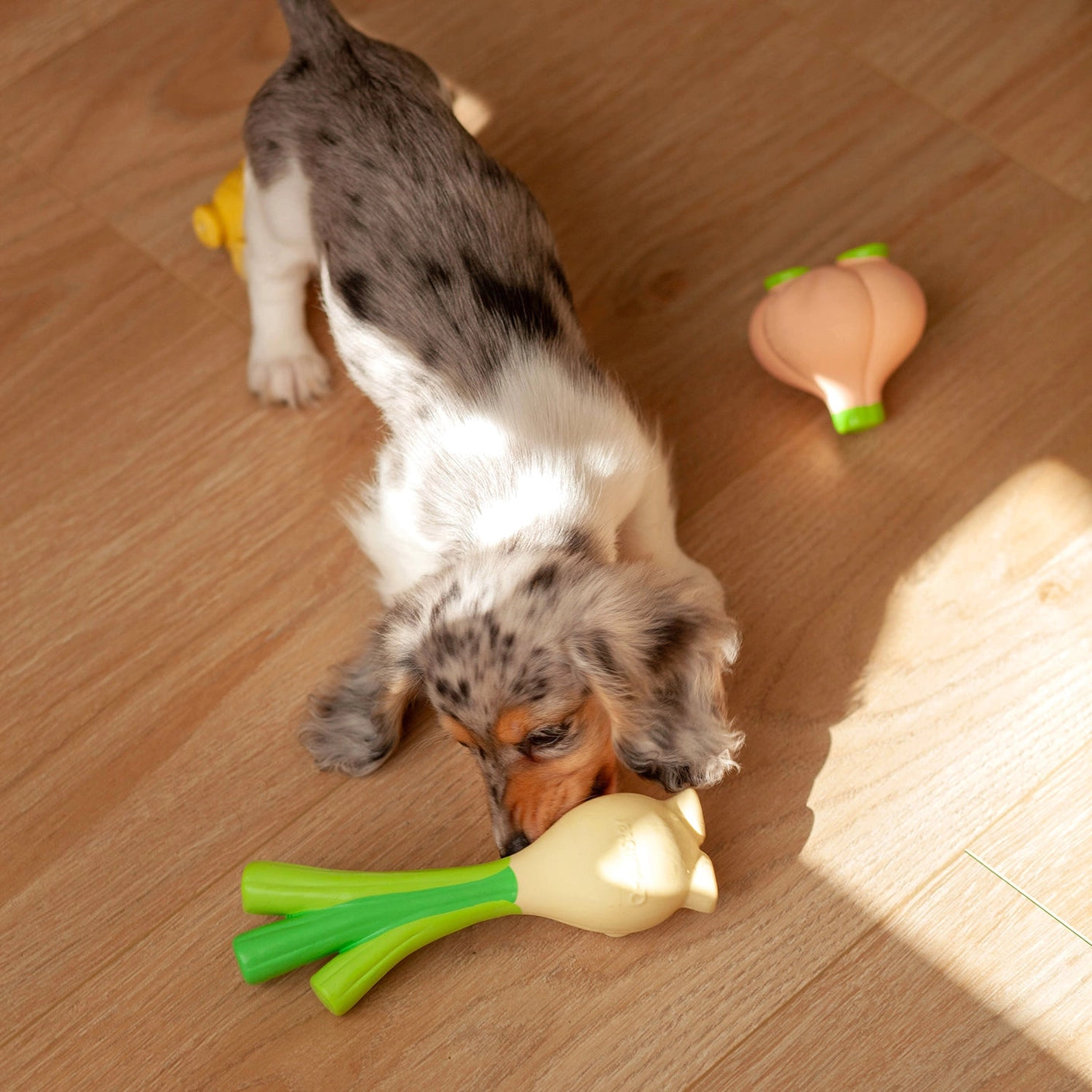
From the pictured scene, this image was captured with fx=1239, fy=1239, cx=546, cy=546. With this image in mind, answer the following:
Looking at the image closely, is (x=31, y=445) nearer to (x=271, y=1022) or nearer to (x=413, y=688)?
(x=413, y=688)

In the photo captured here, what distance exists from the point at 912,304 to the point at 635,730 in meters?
0.99

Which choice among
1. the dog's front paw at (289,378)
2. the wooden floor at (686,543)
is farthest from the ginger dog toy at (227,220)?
the dog's front paw at (289,378)

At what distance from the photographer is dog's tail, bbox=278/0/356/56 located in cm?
228

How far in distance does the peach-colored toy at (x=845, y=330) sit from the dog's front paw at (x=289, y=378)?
34.0 inches

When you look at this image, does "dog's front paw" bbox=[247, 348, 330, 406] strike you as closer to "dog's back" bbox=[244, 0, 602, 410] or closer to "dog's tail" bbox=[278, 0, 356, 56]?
"dog's back" bbox=[244, 0, 602, 410]

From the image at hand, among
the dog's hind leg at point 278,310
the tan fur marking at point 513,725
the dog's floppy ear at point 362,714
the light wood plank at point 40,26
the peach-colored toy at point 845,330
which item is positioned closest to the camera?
the tan fur marking at point 513,725

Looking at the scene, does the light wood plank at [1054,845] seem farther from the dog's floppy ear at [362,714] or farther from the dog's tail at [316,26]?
the dog's tail at [316,26]

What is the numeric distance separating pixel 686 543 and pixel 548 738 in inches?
25.1

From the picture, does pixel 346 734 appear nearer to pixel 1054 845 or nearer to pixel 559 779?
pixel 559 779

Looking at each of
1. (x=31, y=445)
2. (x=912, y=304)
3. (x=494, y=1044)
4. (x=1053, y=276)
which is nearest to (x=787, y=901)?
(x=494, y=1044)

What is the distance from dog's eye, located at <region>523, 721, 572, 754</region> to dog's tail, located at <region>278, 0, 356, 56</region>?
134 centimetres

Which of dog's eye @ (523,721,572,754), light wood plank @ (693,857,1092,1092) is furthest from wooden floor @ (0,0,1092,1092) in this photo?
dog's eye @ (523,721,572,754)

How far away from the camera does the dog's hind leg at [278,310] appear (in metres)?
2.38

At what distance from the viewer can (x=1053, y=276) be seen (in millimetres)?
2516
